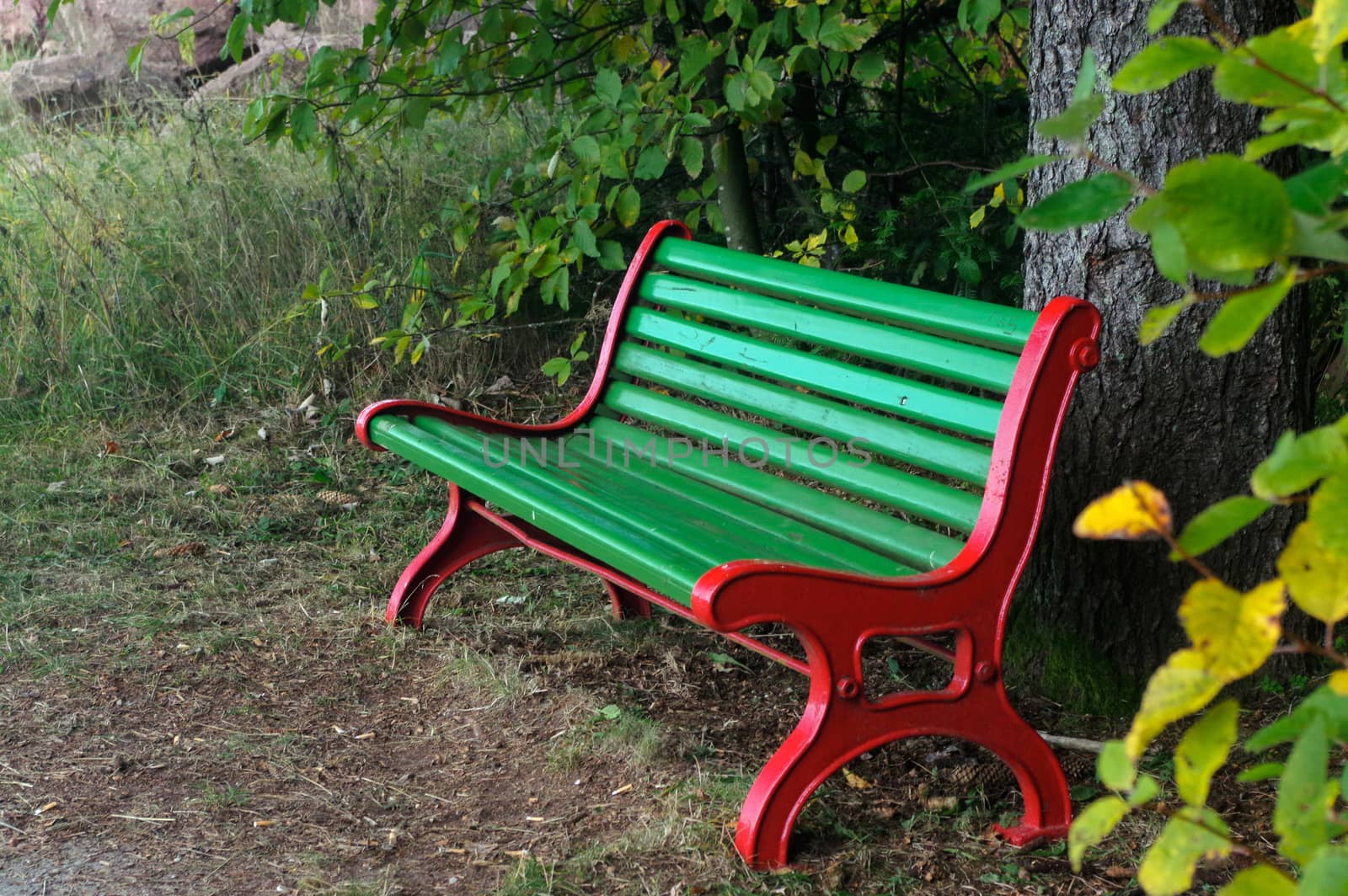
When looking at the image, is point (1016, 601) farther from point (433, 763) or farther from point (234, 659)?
point (234, 659)

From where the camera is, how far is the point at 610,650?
3396 millimetres

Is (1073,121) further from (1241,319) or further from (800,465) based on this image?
(800,465)

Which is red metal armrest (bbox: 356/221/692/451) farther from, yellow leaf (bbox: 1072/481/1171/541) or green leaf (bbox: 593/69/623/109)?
yellow leaf (bbox: 1072/481/1171/541)

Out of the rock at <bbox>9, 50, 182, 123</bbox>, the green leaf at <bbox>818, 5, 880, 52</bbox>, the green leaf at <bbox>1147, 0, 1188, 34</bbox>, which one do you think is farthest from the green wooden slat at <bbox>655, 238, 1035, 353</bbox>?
the rock at <bbox>9, 50, 182, 123</bbox>

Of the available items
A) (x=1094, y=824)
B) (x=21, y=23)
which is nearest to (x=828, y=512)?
(x=1094, y=824)

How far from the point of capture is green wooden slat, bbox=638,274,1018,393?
2.45 meters

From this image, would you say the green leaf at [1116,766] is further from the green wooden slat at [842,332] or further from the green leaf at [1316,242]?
the green wooden slat at [842,332]

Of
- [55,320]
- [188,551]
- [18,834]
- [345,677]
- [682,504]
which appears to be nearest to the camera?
[18,834]

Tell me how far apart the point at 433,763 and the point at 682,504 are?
789mm

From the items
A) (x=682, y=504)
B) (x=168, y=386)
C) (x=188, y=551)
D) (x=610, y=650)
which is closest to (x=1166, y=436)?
(x=682, y=504)

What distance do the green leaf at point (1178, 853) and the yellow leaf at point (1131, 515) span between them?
199mm

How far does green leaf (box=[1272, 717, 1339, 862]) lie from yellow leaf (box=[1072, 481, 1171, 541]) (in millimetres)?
164

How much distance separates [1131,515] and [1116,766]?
0.17 metres

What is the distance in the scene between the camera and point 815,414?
2.86m
